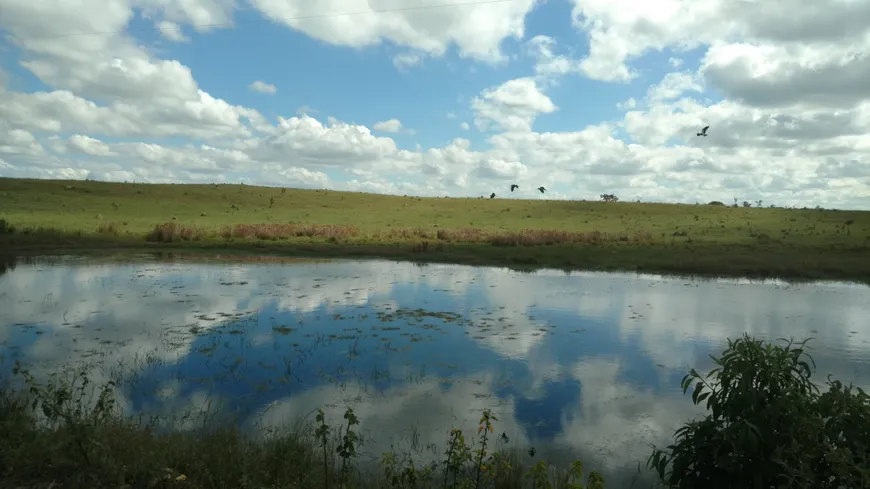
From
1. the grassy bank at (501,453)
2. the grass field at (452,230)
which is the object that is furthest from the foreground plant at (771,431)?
the grass field at (452,230)

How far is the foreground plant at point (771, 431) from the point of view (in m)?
4.54

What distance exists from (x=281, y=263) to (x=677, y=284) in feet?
61.6

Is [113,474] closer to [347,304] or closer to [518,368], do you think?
[518,368]

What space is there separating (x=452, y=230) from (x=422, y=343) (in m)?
32.7

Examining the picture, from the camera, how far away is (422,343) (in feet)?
43.2

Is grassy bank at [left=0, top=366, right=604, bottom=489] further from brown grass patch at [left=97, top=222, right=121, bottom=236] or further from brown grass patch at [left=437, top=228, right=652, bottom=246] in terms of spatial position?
brown grass patch at [left=97, top=222, right=121, bottom=236]

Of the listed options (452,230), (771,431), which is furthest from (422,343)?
(452,230)

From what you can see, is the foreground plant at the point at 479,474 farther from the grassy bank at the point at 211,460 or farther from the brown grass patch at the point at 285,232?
the brown grass patch at the point at 285,232

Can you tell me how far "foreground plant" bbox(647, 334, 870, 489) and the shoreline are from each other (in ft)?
75.6

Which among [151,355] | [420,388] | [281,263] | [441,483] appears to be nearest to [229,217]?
[281,263]

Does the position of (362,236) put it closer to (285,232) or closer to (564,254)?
(285,232)

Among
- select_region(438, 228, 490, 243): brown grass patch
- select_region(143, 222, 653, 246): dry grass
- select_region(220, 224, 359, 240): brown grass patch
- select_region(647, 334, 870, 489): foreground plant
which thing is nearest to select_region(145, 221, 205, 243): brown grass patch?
select_region(143, 222, 653, 246): dry grass

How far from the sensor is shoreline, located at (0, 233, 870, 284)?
27141mm

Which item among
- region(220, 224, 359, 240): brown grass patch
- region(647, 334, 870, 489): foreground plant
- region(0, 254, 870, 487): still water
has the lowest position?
region(0, 254, 870, 487): still water
